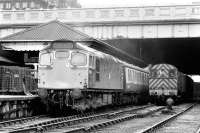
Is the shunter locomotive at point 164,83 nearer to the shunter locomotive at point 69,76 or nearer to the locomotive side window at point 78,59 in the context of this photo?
the shunter locomotive at point 69,76

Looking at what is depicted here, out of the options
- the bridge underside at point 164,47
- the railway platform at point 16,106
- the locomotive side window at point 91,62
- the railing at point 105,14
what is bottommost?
the railway platform at point 16,106

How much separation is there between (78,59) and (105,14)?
13.9m

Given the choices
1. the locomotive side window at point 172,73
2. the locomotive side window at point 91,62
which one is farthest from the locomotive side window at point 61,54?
the locomotive side window at point 172,73

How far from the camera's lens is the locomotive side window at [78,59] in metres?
17.0

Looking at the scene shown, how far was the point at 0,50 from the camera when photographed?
110 ft

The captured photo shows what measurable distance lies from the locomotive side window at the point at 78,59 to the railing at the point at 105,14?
13571mm

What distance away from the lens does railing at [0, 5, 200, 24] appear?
29.2 metres

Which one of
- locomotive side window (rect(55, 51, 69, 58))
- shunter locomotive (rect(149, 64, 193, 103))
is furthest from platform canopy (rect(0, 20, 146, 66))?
locomotive side window (rect(55, 51, 69, 58))

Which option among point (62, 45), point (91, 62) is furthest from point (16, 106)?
point (91, 62)

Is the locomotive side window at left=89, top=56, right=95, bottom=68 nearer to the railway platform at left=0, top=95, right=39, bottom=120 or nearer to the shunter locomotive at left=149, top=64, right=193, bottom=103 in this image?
the railway platform at left=0, top=95, right=39, bottom=120

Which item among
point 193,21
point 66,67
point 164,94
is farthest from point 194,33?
point 66,67

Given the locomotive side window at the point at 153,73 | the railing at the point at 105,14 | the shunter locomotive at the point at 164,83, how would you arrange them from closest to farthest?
1. the shunter locomotive at the point at 164,83
2. the locomotive side window at the point at 153,73
3. the railing at the point at 105,14

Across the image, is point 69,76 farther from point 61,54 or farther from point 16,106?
point 16,106

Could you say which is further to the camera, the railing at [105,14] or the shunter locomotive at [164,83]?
the railing at [105,14]
